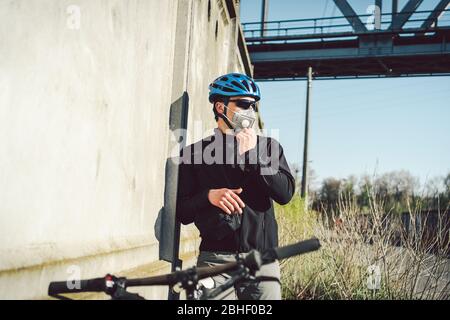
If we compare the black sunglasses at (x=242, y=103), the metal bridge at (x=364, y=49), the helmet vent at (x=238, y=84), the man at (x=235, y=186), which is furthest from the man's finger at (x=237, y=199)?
the metal bridge at (x=364, y=49)

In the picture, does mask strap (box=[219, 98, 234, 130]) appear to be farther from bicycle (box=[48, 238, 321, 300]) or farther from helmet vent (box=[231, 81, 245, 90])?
bicycle (box=[48, 238, 321, 300])

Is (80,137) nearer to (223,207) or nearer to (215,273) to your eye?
(223,207)

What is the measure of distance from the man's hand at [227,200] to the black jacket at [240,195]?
79 mm

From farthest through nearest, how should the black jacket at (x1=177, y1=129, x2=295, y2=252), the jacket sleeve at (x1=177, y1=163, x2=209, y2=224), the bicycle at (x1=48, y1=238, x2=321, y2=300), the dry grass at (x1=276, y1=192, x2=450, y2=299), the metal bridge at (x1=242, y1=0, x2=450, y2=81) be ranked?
the metal bridge at (x1=242, y1=0, x2=450, y2=81)
the dry grass at (x1=276, y1=192, x2=450, y2=299)
the jacket sleeve at (x1=177, y1=163, x2=209, y2=224)
the black jacket at (x1=177, y1=129, x2=295, y2=252)
the bicycle at (x1=48, y1=238, x2=321, y2=300)

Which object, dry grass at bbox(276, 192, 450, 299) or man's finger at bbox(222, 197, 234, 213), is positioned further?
dry grass at bbox(276, 192, 450, 299)

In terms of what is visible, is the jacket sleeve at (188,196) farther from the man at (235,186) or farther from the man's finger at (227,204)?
the man's finger at (227,204)

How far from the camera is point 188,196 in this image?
2.46m

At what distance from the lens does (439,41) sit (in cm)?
2483

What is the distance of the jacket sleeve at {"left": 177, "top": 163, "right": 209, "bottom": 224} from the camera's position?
2.32 metres

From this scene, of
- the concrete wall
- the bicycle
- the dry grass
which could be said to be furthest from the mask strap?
the dry grass

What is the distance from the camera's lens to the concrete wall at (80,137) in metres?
1.55

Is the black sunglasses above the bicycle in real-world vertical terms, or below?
above

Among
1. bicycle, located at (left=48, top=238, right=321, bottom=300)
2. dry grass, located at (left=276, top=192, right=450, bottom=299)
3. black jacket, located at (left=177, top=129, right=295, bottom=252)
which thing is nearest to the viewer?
bicycle, located at (left=48, top=238, right=321, bottom=300)

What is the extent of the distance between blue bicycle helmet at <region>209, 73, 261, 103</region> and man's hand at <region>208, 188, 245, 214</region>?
68 cm
